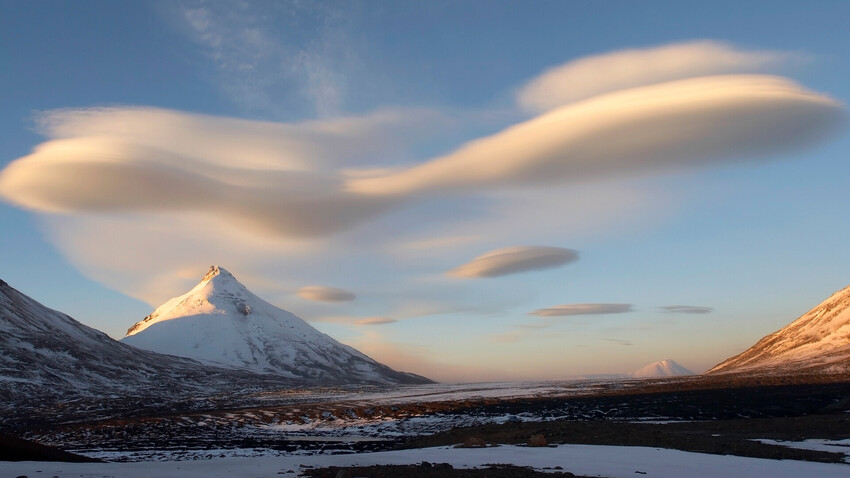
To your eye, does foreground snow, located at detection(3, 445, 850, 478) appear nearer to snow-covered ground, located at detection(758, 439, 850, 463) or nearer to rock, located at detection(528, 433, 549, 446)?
rock, located at detection(528, 433, 549, 446)

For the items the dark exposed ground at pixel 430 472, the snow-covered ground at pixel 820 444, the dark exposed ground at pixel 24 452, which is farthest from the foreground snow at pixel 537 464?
the snow-covered ground at pixel 820 444

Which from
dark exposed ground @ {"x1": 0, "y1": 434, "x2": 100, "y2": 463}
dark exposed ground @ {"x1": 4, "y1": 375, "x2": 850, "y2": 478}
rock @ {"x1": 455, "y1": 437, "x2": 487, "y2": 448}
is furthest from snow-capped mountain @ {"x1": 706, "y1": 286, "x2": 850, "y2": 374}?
dark exposed ground @ {"x1": 0, "y1": 434, "x2": 100, "y2": 463}

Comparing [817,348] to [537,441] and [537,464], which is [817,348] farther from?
[537,464]

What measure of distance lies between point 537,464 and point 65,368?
16243 centimetres

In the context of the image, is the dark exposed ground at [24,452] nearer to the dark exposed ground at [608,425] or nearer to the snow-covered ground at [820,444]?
the dark exposed ground at [608,425]

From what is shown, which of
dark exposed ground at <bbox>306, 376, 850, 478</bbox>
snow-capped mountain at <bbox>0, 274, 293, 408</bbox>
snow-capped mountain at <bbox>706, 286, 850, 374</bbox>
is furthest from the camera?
snow-capped mountain at <bbox>706, 286, 850, 374</bbox>

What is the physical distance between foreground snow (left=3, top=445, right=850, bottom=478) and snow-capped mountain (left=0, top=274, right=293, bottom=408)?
105 meters

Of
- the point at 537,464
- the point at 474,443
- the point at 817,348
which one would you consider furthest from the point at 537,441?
the point at 817,348

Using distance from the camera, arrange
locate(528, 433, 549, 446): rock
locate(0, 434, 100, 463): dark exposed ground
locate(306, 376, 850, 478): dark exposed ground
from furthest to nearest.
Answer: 1. locate(528, 433, 549, 446): rock
2. locate(306, 376, 850, 478): dark exposed ground
3. locate(0, 434, 100, 463): dark exposed ground

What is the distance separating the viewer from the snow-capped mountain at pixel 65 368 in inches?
5034

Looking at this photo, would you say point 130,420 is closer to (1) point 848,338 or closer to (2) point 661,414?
(2) point 661,414

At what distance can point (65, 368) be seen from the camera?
493 ft

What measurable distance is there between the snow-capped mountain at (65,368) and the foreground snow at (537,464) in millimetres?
105366

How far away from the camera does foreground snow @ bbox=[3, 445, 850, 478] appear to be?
2319 centimetres
